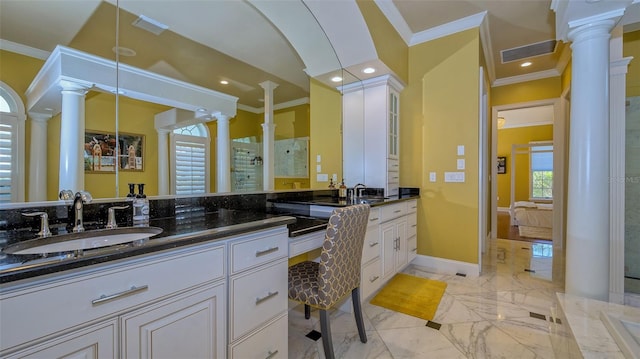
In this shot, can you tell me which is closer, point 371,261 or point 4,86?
point 4,86

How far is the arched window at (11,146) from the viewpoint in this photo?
1104 mm

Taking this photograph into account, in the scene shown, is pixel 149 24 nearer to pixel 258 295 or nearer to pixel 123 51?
pixel 123 51

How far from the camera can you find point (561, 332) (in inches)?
64.5

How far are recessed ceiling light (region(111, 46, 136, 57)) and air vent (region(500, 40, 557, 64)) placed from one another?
4272mm

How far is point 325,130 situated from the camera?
9.91ft

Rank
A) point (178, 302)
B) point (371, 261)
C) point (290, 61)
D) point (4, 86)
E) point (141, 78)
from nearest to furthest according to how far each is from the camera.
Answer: point (178, 302) < point (4, 86) < point (141, 78) < point (371, 261) < point (290, 61)

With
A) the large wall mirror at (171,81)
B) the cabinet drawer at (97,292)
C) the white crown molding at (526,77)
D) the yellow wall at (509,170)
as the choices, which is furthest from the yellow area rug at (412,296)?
the yellow wall at (509,170)

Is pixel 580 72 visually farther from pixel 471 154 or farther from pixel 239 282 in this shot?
pixel 239 282

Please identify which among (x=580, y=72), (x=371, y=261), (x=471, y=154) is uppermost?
(x=580, y=72)

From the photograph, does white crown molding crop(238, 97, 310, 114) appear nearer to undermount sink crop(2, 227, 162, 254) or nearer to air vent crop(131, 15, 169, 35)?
air vent crop(131, 15, 169, 35)

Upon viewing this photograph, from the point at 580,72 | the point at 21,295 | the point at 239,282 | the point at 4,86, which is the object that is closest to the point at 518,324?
the point at 580,72

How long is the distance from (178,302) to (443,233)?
2963 millimetres

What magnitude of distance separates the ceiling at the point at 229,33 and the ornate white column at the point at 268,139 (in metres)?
0.08

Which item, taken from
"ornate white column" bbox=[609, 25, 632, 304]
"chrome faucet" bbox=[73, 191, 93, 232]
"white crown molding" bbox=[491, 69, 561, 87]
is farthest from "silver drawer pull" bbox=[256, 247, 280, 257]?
"white crown molding" bbox=[491, 69, 561, 87]
